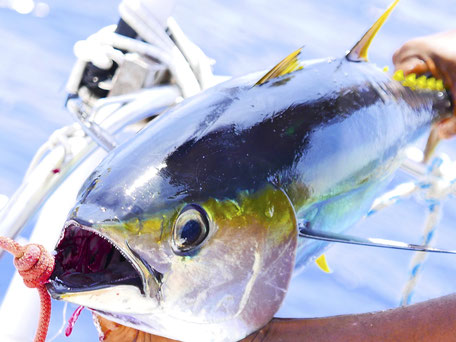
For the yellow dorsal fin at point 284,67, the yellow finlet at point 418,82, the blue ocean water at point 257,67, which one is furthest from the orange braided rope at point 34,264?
the blue ocean water at point 257,67

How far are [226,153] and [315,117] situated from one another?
243 mm

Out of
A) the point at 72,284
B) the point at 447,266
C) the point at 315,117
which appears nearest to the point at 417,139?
the point at 315,117

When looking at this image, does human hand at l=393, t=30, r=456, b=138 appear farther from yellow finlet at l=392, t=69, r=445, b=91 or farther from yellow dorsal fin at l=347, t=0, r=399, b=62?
yellow dorsal fin at l=347, t=0, r=399, b=62

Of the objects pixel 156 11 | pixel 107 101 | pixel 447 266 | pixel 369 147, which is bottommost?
pixel 447 266

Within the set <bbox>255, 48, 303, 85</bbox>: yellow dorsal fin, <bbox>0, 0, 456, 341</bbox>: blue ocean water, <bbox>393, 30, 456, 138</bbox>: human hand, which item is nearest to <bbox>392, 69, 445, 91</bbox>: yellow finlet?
<bbox>393, 30, 456, 138</bbox>: human hand

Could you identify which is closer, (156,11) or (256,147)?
(256,147)

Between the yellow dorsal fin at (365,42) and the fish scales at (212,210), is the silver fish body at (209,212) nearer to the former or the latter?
the fish scales at (212,210)

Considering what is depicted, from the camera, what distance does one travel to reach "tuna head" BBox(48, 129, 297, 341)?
2.97 feet

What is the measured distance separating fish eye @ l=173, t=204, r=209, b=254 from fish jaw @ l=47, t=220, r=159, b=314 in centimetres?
6

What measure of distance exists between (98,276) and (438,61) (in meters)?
1.29

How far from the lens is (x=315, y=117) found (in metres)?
1.20

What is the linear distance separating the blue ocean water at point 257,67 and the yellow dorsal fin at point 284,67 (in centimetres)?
234

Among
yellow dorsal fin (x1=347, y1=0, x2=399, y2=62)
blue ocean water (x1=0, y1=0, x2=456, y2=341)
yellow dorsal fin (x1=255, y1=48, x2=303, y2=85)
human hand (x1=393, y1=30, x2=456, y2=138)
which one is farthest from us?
blue ocean water (x1=0, y1=0, x2=456, y2=341)

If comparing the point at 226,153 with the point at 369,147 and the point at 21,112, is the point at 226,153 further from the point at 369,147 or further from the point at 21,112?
the point at 21,112
